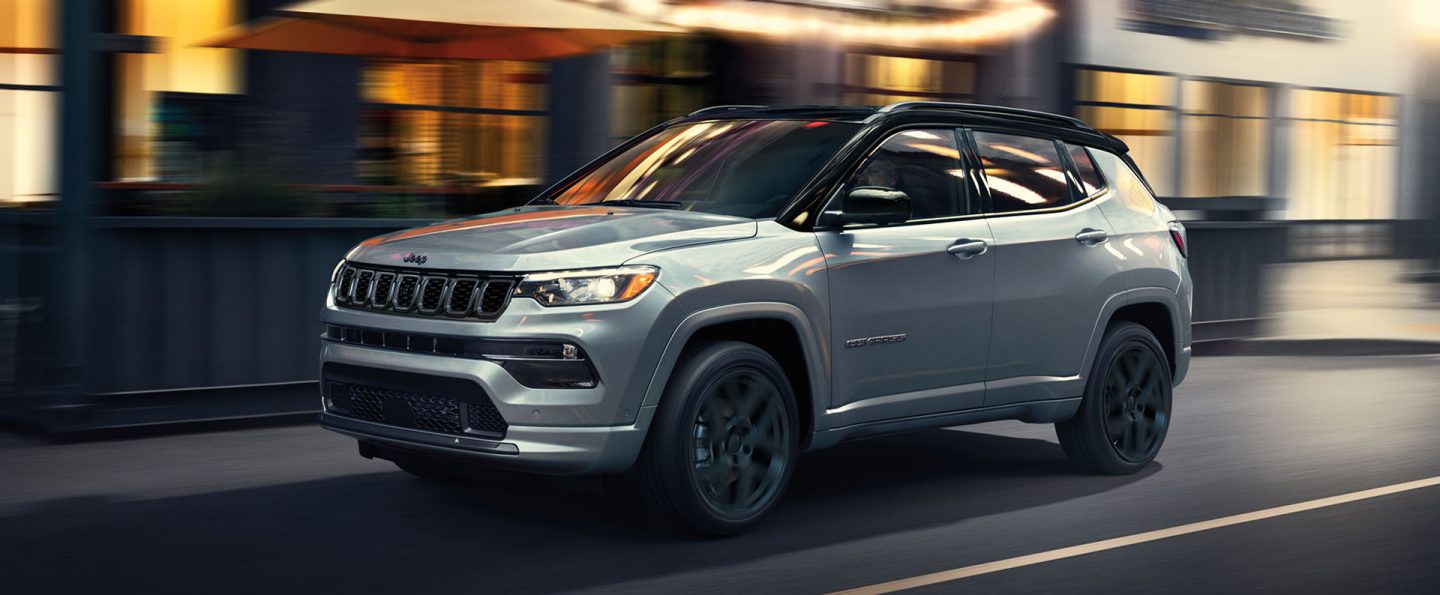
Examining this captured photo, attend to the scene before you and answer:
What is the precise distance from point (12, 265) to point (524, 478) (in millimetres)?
4452

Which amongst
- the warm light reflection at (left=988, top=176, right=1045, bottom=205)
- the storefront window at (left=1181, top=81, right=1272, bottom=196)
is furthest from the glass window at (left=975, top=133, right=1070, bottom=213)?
the storefront window at (left=1181, top=81, right=1272, bottom=196)

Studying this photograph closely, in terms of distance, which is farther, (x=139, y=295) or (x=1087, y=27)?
(x=1087, y=27)

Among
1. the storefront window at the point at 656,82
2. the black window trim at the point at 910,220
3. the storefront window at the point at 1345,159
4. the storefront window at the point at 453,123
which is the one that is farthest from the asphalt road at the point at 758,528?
the storefront window at the point at 1345,159

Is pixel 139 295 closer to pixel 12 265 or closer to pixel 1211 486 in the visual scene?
pixel 12 265

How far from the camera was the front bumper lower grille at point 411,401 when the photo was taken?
228 inches

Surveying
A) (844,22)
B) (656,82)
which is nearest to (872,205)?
(656,82)

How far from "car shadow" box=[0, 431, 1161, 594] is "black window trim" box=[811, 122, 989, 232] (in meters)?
1.18

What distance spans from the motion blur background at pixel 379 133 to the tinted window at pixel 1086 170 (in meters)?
3.75

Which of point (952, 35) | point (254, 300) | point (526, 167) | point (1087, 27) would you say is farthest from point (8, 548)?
point (1087, 27)

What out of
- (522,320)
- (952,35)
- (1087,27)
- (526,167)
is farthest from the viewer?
(1087,27)

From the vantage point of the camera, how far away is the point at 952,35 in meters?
16.6

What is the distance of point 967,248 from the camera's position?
6.87m

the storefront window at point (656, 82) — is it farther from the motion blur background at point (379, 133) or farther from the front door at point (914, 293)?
the front door at point (914, 293)

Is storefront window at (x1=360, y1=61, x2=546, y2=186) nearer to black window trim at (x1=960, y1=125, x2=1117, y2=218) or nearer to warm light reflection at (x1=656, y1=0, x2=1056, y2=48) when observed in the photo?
warm light reflection at (x1=656, y1=0, x2=1056, y2=48)
